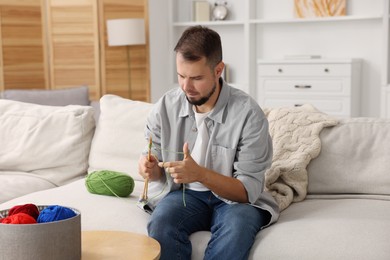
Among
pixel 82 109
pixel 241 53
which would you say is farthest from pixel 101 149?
pixel 241 53

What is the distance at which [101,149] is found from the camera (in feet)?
10.3

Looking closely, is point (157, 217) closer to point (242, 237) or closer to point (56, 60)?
point (242, 237)

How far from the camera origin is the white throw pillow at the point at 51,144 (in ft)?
10.5

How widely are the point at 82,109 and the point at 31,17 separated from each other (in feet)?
9.95

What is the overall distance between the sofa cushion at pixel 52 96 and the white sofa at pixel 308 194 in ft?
3.26

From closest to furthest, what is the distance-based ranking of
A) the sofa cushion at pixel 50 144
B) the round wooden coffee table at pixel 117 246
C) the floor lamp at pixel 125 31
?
1. the round wooden coffee table at pixel 117 246
2. the sofa cushion at pixel 50 144
3. the floor lamp at pixel 125 31

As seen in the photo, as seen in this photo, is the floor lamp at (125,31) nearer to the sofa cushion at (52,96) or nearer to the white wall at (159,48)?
the white wall at (159,48)

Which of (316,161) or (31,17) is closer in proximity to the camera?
Result: (316,161)

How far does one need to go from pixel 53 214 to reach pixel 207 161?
2.49 feet

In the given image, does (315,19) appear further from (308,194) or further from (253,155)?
(253,155)

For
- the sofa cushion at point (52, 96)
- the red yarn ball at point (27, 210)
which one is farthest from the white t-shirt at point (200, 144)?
the sofa cushion at point (52, 96)

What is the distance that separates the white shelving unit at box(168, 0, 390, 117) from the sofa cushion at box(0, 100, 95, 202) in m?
3.05

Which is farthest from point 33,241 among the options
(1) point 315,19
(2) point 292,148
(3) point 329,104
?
(1) point 315,19

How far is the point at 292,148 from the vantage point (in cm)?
270
